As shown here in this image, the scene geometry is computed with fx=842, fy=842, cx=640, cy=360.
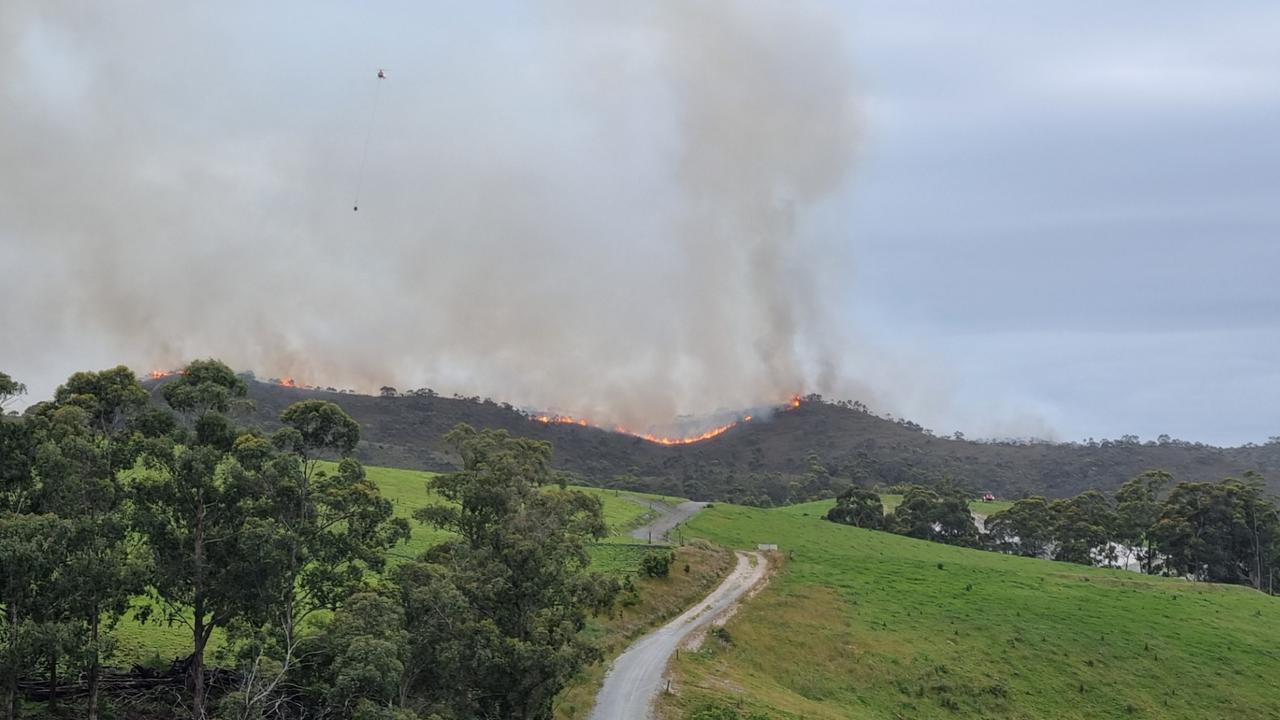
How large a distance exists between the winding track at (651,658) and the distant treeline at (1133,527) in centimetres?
6987

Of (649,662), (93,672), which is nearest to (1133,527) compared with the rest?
(649,662)

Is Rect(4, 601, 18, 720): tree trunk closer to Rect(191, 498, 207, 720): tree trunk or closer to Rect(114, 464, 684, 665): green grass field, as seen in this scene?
Rect(191, 498, 207, 720): tree trunk

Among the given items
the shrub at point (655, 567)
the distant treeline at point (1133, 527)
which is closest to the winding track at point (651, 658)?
the shrub at point (655, 567)

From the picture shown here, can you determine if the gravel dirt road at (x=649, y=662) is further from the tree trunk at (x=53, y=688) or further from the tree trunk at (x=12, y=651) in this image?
the tree trunk at (x=12, y=651)

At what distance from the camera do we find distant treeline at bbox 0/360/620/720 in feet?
104

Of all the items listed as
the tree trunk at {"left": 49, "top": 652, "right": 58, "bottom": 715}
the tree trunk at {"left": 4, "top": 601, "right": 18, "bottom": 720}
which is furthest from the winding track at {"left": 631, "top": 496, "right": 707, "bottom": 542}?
the tree trunk at {"left": 4, "top": 601, "right": 18, "bottom": 720}

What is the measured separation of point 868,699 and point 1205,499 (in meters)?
103

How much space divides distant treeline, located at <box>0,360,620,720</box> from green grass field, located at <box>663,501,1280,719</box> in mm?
15193

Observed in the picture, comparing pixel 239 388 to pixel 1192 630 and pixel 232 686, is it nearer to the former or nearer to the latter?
pixel 232 686

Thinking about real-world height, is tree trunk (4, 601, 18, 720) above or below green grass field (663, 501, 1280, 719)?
above

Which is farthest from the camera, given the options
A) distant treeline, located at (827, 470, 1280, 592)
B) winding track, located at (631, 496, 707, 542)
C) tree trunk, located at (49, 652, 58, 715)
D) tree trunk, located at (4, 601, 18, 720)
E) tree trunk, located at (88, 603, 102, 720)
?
distant treeline, located at (827, 470, 1280, 592)

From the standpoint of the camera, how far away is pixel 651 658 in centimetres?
5650

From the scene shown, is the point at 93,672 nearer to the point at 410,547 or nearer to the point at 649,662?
the point at 649,662

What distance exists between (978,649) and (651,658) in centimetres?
3069
